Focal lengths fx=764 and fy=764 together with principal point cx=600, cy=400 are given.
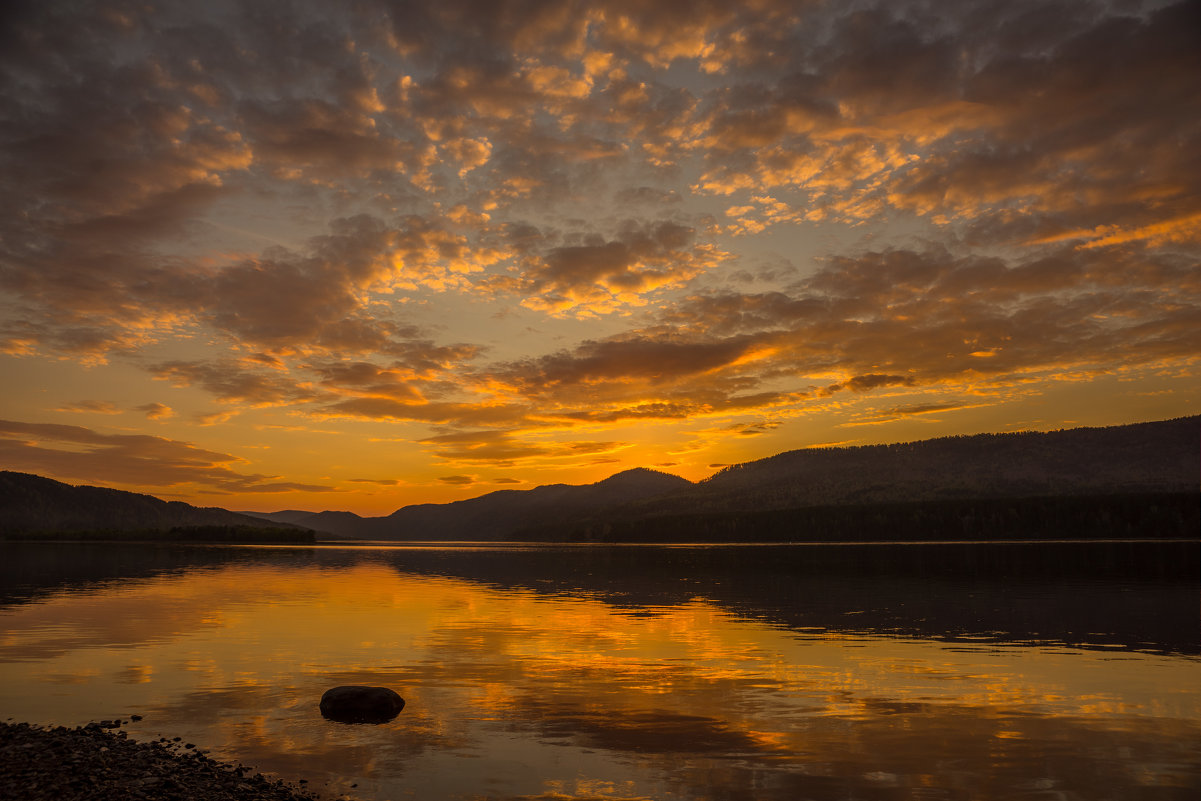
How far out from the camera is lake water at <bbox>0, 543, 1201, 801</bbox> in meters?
20.9

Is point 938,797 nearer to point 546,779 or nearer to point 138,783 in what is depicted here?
point 546,779

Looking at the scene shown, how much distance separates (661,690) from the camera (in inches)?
1270

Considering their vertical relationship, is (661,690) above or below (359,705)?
below

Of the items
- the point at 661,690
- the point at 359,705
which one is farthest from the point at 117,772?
the point at 661,690

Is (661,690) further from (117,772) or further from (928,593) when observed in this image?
(928,593)

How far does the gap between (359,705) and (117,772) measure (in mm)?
9020

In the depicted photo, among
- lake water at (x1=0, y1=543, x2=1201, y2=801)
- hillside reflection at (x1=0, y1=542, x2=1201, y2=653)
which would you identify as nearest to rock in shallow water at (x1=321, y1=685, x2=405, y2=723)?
lake water at (x1=0, y1=543, x2=1201, y2=801)

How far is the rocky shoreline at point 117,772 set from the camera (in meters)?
17.7

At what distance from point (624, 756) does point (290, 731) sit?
1142 centimetres

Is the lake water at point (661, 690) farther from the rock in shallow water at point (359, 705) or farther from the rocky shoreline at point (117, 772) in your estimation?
the rocky shoreline at point (117, 772)

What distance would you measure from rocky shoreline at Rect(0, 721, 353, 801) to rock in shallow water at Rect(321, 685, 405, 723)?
4.98 m

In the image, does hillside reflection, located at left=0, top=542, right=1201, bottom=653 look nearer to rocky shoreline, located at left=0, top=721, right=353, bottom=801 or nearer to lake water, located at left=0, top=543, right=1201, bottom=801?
lake water, located at left=0, top=543, right=1201, bottom=801

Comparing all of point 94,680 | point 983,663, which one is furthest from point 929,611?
point 94,680

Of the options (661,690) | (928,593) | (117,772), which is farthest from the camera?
(928,593)
